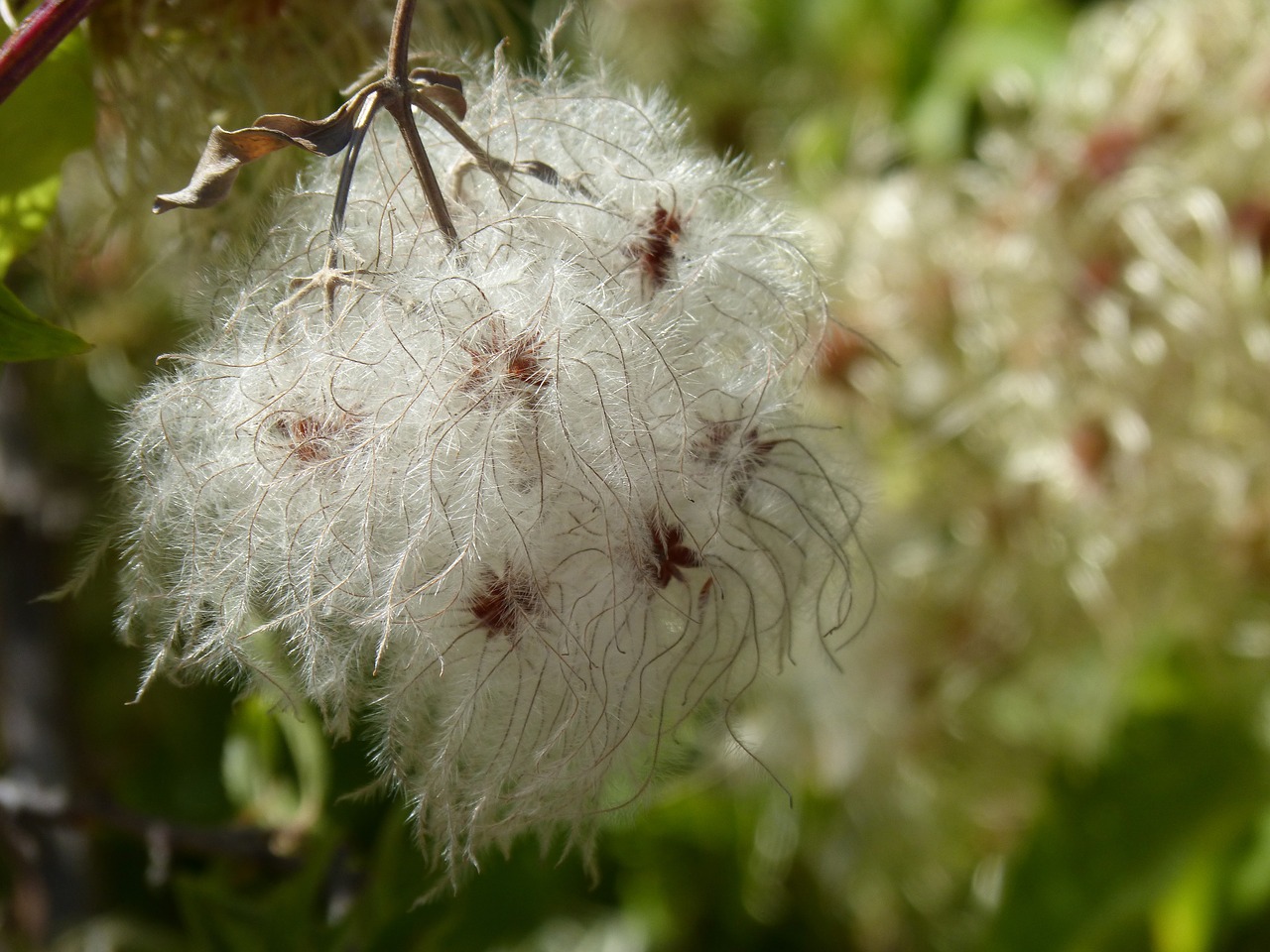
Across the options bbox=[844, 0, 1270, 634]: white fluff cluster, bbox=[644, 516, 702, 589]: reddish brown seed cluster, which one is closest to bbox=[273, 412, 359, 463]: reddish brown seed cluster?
bbox=[644, 516, 702, 589]: reddish brown seed cluster

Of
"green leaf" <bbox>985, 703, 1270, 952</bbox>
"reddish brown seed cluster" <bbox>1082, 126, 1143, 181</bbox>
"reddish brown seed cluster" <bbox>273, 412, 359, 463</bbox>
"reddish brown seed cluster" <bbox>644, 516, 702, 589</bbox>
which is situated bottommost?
"green leaf" <bbox>985, 703, 1270, 952</bbox>

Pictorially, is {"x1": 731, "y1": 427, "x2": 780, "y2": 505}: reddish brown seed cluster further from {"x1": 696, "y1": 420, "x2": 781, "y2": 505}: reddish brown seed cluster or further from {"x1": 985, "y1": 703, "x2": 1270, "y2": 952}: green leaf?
{"x1": 985, "y1": 703, "x2": 1270, "y2": 952}: green leaf

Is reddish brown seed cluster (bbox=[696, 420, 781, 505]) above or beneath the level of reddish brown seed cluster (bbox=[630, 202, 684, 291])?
beneath

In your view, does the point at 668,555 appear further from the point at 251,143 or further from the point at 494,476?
the point at 251,143

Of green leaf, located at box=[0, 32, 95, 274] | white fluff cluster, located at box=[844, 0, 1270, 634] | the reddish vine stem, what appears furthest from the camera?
white fluff cluster, located at box=[844, 0, 1270, 634]

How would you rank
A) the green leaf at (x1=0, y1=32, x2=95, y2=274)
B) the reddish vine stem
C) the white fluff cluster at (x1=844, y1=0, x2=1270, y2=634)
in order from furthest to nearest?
the white fluff cluster at (x1=844, y1=0, x2=1270, y2=634) → the green leaf at (x1=0, y1=32, x2=95, y2=274) → the reddish vine stem

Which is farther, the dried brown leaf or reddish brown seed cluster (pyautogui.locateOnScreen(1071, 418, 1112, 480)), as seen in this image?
reddish brown seed cluster (pyautogui.locateOnScreen(1071, 418, 1112, 480))

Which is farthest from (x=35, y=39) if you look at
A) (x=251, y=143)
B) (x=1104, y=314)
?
(x=1104, y=314)
